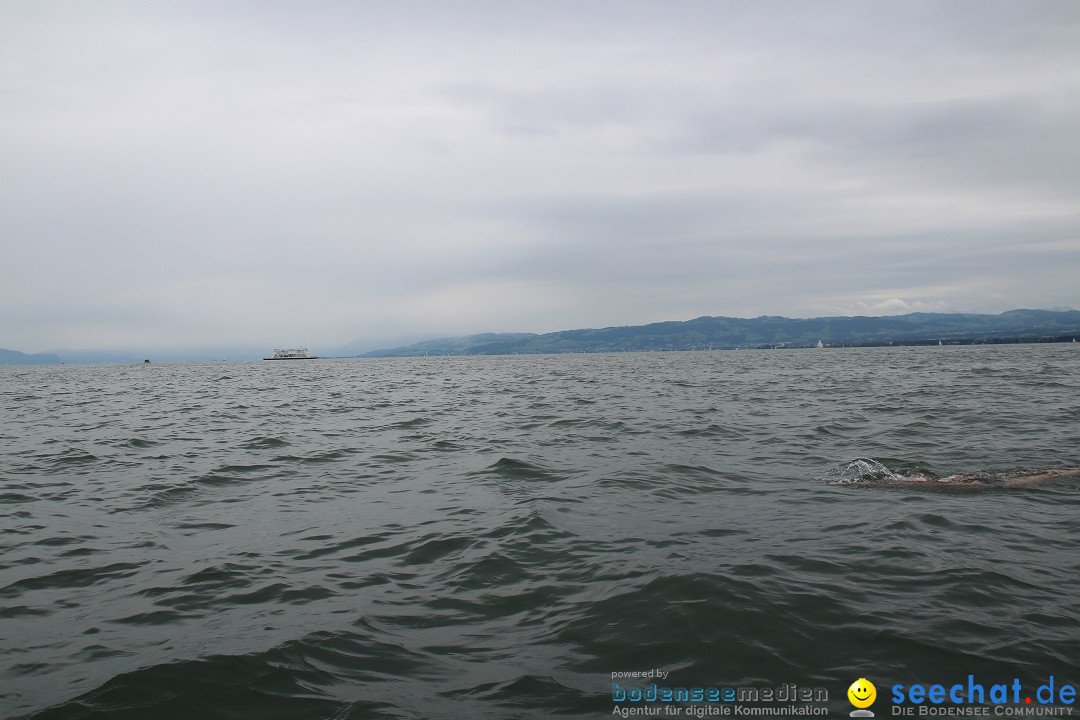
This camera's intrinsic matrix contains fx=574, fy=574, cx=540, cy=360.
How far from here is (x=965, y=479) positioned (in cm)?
1166

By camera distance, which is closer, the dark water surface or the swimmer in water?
the dark water surface

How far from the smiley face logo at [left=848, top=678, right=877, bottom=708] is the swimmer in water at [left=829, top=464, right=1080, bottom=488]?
791 centimetres

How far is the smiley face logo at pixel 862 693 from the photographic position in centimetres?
455

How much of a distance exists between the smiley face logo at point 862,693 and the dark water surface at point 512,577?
0.10 meters

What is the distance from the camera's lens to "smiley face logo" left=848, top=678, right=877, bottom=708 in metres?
4.55

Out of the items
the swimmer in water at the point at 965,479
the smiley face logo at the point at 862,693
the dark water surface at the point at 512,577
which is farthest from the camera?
the swimmer in water at the point at 965,479

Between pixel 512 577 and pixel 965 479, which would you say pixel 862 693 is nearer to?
pixel 512 577

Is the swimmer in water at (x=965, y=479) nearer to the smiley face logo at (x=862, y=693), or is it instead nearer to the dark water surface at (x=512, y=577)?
the dark water surface at (x=512, y=577)

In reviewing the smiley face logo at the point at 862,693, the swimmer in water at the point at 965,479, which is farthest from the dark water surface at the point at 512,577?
the swimmer in water at the point at 965,479

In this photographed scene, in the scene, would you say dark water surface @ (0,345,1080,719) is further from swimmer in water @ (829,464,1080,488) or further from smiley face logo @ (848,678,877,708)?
swimmer in water @ (829,464,1080,488)

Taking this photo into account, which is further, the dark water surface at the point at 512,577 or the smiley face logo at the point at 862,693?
the dark water surface at the point at 512,577

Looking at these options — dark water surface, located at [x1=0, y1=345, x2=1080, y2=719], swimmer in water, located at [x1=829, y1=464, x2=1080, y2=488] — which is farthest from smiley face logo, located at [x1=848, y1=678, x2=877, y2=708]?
swimmer in water, located at [x1=829, y1=464, x2=1080, y2=488]

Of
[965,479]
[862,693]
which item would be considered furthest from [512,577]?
[965,479]

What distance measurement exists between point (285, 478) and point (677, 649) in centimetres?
1130
